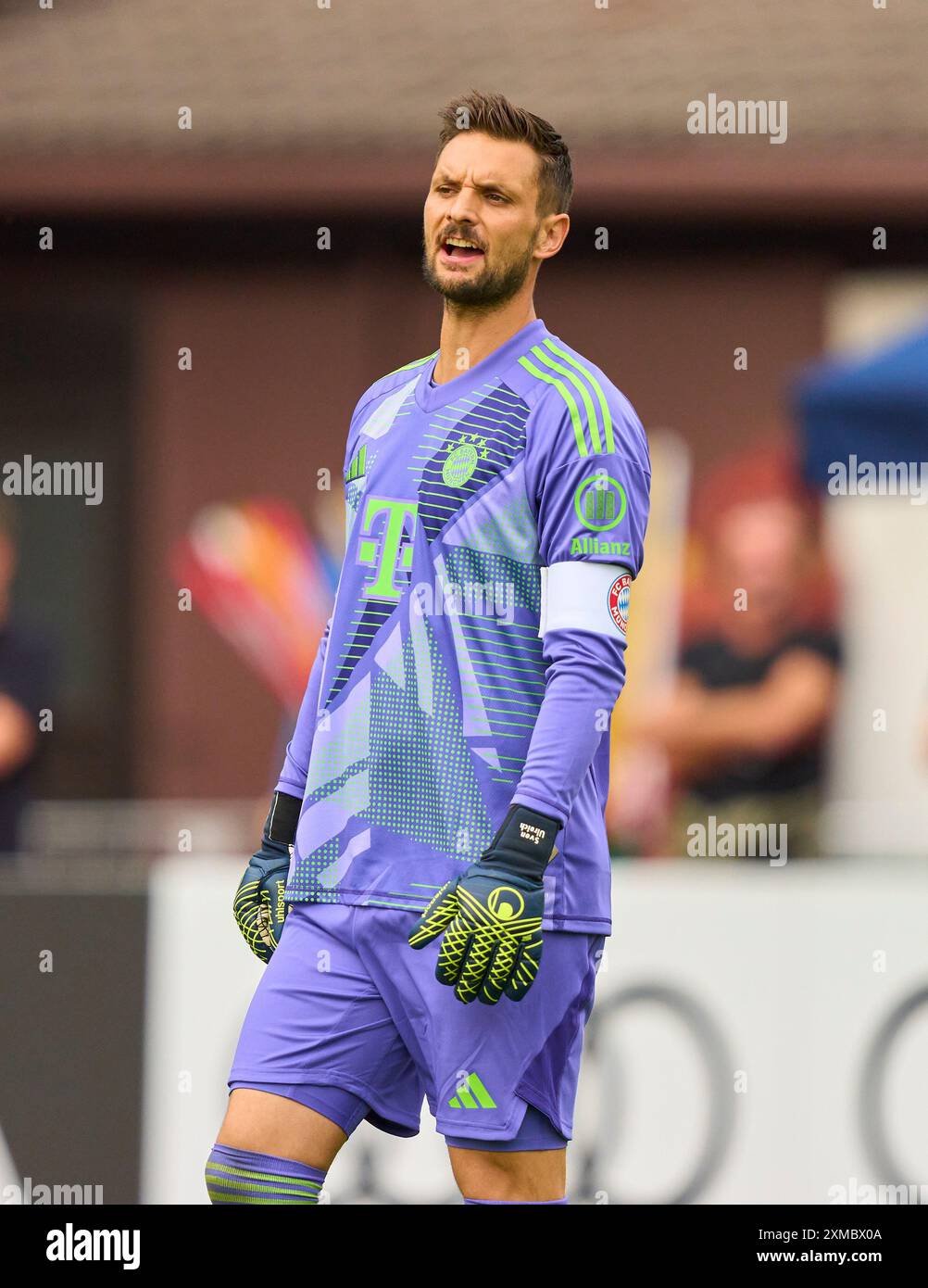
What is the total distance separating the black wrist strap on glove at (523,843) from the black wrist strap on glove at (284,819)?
679mm

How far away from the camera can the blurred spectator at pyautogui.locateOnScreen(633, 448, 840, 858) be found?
766 centimetres

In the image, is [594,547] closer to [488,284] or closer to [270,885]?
[488,284]

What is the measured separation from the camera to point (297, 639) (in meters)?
10.4

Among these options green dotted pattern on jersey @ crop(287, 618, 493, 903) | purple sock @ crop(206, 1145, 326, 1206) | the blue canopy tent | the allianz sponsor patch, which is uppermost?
the blue canopy tent

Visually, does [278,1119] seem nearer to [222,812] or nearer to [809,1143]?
[809,1143]

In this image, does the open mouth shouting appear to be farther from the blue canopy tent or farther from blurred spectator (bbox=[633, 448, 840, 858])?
the blue canopy tent

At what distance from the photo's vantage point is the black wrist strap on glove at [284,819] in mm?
3965

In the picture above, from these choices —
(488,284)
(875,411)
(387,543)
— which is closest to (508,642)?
(387,543)

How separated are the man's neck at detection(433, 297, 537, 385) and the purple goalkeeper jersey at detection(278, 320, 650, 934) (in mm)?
40

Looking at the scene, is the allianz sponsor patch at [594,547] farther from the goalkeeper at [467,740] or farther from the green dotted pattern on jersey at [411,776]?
the green dotted pattern on jersey at [411,776]

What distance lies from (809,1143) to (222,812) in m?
5.04

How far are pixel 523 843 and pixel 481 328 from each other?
98cm

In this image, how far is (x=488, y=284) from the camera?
370cm

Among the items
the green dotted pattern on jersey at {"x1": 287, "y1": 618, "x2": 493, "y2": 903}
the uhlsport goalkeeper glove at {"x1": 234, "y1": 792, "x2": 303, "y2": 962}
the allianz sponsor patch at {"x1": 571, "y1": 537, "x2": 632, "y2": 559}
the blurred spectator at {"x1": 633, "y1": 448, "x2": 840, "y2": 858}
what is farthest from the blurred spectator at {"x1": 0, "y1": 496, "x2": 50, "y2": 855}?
the allianz sponsor patch at {"x1": 571, "y1": 537, "x2": 632, "y2": 559}
